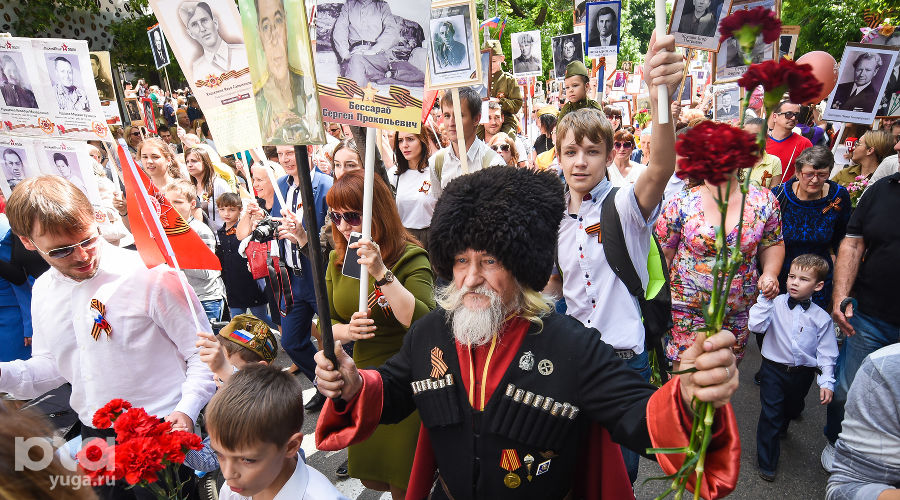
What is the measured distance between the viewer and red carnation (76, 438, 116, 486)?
1.63 meters

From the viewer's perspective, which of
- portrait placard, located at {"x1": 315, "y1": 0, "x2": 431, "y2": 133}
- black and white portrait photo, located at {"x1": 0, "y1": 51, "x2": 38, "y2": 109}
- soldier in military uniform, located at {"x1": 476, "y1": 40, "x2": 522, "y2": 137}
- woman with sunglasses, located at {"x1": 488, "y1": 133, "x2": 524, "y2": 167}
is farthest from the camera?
soldier in military uniform, located at {"x1": 476, "y1": 40, "x2": 522, "y2": 137}

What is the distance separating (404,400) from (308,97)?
1.09 m

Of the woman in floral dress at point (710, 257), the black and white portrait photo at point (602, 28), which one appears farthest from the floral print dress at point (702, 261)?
the black and white portrait photo at point (602, 28)

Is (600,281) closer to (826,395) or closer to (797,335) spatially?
(797,335)

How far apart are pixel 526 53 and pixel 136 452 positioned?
8.37 meters

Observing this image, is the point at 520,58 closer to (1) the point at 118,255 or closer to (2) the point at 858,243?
(2) the point at 858,243

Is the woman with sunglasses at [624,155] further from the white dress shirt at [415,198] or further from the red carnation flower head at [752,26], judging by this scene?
the red carnation flower head at [752,26]

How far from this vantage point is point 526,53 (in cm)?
874

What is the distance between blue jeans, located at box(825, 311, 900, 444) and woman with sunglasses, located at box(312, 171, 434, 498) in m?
2.73

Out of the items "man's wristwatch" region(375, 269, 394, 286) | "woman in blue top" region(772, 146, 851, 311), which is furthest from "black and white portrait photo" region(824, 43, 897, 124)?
"man's wristwatch" region(375, 269, 394, 286)

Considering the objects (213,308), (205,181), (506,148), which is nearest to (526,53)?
(506,148)

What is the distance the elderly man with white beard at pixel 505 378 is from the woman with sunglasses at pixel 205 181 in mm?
Answer: 4874

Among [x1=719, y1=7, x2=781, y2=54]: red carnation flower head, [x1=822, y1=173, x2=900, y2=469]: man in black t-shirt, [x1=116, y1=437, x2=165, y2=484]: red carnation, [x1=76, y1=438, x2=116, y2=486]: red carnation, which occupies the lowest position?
[x1=822, y1=173, x2=900, y2=469]: man in black t-shirt

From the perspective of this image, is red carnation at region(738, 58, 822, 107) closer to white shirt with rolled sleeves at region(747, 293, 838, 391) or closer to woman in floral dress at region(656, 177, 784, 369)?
woman in floral dress at region(656, 177, 784, 369)
